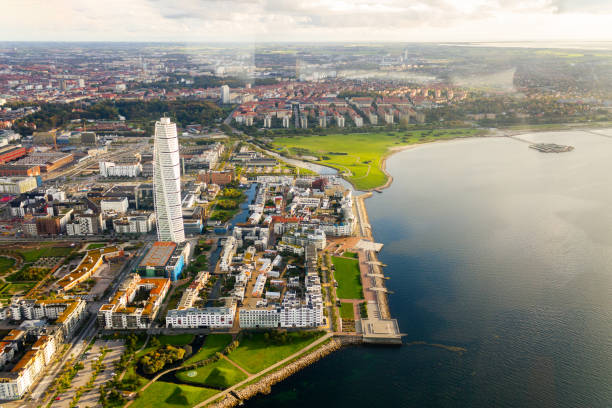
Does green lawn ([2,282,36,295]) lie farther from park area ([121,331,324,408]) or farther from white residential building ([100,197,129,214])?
white residential building ([100,197,129,214])

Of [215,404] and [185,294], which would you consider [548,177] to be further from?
[215,404]

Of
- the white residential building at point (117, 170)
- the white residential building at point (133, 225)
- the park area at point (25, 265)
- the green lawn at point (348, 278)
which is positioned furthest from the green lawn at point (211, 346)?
the white residential building at point (117, 170)

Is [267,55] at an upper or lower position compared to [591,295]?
upper

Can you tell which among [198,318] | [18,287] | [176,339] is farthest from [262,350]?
[18,287]

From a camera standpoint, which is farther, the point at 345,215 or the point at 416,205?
the point at 416,205

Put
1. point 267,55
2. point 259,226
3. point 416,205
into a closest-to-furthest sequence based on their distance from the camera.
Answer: point 259,226 → point 416,205 → point 267,55

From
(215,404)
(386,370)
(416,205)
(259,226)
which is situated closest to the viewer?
(215,404)

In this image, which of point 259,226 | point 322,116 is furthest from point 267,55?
point 259,226
